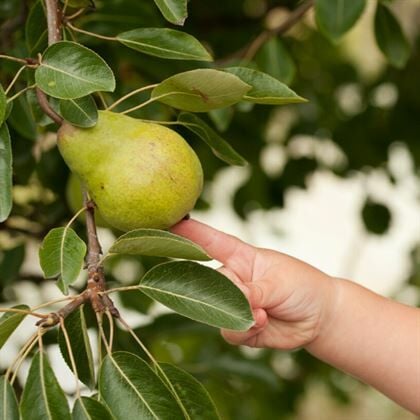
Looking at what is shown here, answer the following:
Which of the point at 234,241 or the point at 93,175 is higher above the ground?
the point at 93,175

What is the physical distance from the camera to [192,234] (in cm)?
100

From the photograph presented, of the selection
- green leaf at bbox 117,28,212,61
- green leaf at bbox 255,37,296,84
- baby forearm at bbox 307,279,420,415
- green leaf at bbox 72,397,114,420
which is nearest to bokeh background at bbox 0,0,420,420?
green leaf at bbox 255,37,296,84

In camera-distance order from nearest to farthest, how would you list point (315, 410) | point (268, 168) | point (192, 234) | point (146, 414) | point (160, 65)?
point (146, 414), point (192, 234), point (160, 65), point (268, 168), point (315, 410)

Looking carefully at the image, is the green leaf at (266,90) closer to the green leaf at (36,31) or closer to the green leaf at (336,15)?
the green leaf at (36,31)

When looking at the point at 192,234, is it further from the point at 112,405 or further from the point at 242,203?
the point at 242,203

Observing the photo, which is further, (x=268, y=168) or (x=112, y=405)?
(x=268, y=168)

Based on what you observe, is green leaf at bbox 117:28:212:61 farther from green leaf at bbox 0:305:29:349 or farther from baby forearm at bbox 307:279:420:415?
baby forearm at bbox 307:279:420:415

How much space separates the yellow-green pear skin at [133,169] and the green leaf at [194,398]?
0.15 m

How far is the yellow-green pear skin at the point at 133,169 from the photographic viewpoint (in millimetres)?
823

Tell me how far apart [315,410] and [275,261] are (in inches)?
138

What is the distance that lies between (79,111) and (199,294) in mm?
208

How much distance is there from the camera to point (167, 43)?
36.0 inches

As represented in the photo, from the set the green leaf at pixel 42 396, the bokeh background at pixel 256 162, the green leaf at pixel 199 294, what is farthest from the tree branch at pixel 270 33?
the green leaf at pixel 42 396

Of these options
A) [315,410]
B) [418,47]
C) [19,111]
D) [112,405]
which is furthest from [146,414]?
[315,410]
